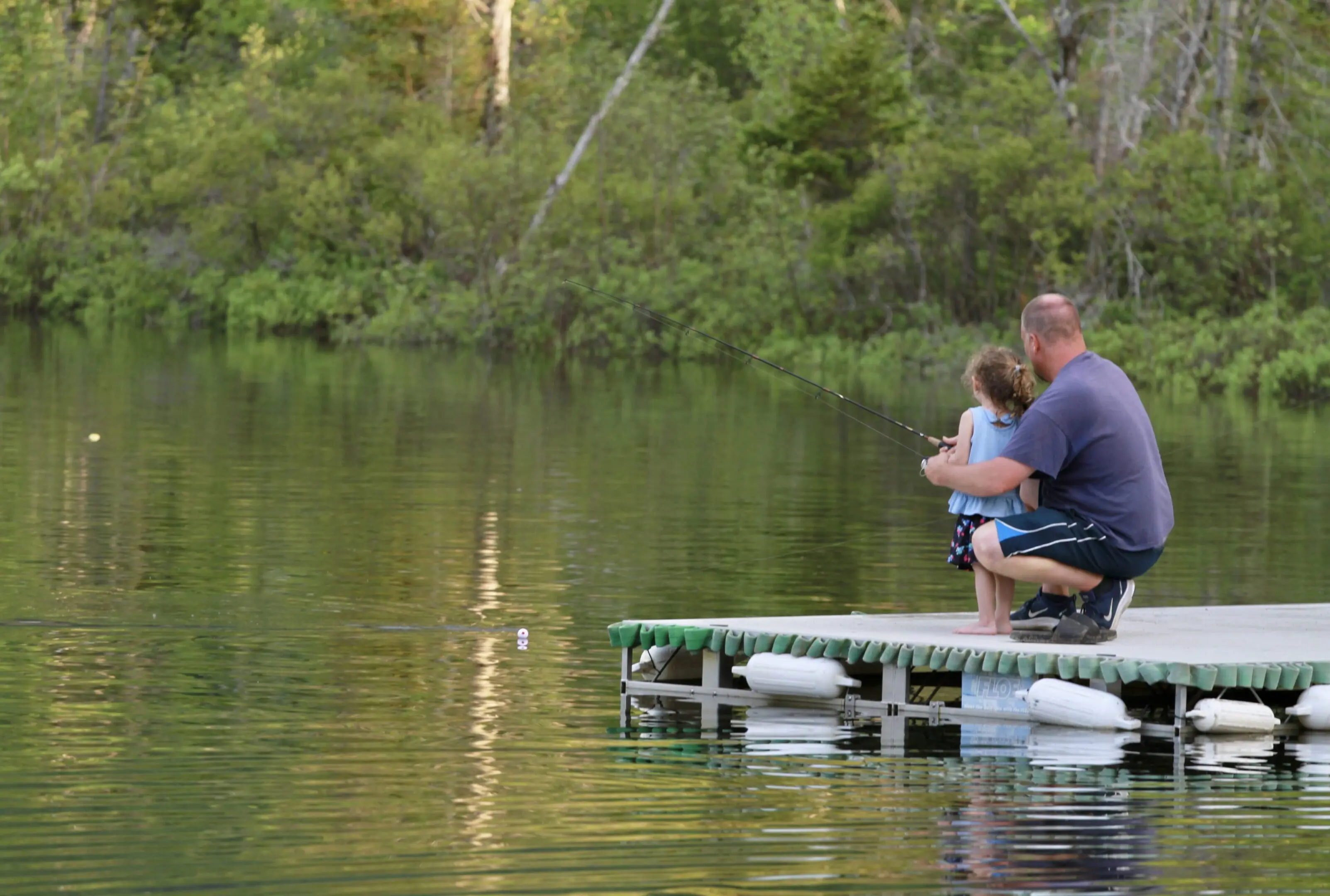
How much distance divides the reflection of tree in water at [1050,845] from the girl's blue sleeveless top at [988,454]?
206 cm

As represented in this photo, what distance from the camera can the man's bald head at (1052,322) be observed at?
1023 cm

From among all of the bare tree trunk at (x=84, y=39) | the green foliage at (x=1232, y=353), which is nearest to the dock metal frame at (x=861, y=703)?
the green foliage at (x=1232, y=353)

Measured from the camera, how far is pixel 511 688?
10531 mm

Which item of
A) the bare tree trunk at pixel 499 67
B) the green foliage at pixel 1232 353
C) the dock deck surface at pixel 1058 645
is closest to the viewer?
the dock deck surface at pixel 1058 645

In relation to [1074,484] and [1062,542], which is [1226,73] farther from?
[1062,542]

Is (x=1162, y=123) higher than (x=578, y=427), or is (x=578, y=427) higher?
(x=1162, y=123)

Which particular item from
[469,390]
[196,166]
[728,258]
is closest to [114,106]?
[196,166]

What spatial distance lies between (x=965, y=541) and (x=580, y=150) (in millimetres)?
42226

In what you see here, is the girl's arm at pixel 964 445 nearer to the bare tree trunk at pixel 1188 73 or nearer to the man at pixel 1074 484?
the man at pixel 1074 484

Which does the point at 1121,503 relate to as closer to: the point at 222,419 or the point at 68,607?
the point at 68,607

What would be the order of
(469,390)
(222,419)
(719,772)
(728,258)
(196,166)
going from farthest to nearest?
(196,166) < (728,258) < (469,390) < (222,419) < (719,772)

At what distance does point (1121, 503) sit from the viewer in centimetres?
1018

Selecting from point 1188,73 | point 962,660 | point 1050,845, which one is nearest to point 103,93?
point 1188,73

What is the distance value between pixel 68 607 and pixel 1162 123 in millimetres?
35710
